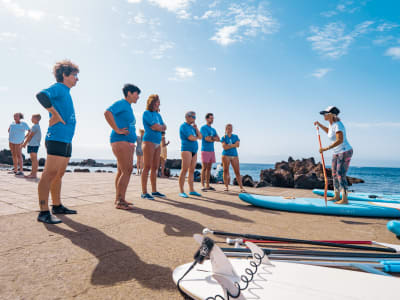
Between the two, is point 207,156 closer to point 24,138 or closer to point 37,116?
point 37,116

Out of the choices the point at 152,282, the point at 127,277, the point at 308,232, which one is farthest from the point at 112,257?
the point at 308,232

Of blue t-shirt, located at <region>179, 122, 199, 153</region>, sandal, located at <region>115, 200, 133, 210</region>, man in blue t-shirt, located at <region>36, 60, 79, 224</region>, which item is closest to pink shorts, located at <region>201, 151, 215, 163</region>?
blue t-shirt, located at <region>179, 122, 199, 153</region>

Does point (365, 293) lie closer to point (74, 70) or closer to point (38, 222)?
point (38, 222)

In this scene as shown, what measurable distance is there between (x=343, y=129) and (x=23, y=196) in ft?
19.5

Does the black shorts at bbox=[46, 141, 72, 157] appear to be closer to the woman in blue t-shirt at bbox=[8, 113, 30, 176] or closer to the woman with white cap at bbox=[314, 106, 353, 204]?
the woman with white cap at bbox=[314, 106, 353, 204]

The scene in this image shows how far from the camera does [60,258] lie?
1.86m

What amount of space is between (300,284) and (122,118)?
3.23 meters

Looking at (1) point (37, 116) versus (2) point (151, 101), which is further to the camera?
(1) point (37, 116)

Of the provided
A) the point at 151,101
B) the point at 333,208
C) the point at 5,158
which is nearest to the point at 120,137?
the point at 151,101

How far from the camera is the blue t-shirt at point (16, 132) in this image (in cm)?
771

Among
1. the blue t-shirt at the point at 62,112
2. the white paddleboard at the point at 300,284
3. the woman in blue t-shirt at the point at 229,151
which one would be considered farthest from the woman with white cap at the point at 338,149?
the blue t-shirt at the point at 62,112

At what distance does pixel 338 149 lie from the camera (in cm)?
451

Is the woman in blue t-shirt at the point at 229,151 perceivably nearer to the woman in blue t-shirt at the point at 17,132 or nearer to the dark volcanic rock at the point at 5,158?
the woman in blue t-shirt at the point at 17,132

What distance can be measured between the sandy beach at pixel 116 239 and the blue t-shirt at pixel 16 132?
170 inches
